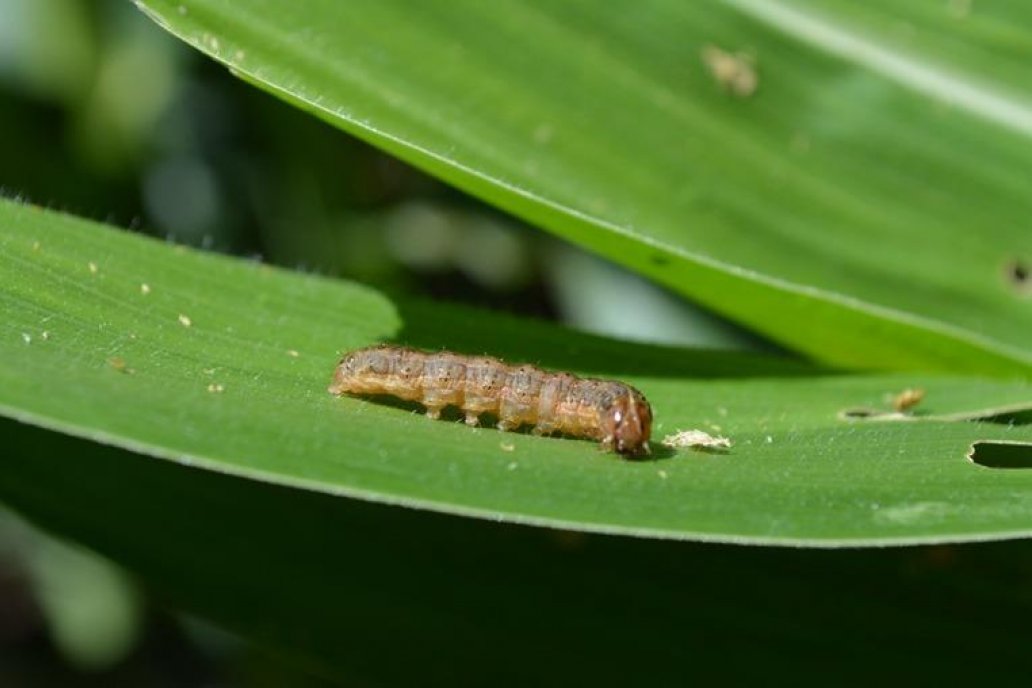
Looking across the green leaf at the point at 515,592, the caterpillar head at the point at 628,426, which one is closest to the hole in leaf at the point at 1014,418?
the green leaf at the point at 515,592

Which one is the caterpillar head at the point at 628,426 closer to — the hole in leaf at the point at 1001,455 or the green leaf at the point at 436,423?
the green leaf at the point at 436,423

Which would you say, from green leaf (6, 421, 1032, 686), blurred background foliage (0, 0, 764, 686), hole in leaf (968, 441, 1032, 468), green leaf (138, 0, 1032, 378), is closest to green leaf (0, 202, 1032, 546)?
hole in leaf (968, 441, 1032, 468)

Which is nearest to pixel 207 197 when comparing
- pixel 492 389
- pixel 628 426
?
pixel 492 389

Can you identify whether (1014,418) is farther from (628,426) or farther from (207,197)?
(207,197)

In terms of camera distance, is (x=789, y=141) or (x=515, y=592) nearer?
(x=515, y=592)

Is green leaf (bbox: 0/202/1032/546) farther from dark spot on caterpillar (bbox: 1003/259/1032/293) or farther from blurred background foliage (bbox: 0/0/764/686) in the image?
blurred background foliage (bbox: 0/0/764/686)

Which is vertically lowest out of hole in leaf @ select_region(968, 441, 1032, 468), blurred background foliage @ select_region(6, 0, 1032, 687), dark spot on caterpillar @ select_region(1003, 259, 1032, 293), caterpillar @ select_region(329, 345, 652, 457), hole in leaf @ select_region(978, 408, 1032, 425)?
blurred background foliage @ select_region(6, 0, 1032, 687)
